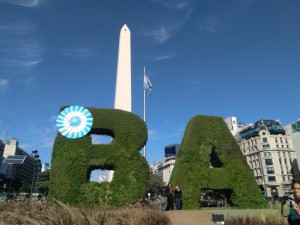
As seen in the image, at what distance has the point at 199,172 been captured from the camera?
16359 mm

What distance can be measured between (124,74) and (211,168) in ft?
61.4

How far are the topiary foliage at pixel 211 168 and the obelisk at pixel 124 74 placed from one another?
14.4m

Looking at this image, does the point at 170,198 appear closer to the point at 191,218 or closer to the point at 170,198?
the point at 170,198

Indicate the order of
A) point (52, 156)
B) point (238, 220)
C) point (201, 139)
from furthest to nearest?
1. point (201, 139)
2. point (52, 156)
3. point (238, 220)

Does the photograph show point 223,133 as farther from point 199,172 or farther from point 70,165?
point 70,165

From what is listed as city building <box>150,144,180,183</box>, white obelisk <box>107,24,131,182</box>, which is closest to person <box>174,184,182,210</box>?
white obelisk <box>107,24,131,182</box>

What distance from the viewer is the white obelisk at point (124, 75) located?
31.1 m

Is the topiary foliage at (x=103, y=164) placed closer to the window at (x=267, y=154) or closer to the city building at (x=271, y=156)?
the city building at (x=271, y=156)

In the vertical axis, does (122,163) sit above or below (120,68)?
below

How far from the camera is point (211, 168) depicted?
1673cm

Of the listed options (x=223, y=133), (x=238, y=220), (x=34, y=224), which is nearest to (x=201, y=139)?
(x=223, y=133)

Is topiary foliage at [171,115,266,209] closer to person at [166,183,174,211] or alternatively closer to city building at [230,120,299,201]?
person at [166,183,174,211]

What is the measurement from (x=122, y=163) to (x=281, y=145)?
91911mm

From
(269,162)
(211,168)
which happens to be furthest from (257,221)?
(269,162)
